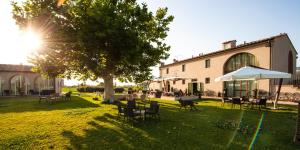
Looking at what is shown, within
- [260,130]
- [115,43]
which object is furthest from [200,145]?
[115,43]

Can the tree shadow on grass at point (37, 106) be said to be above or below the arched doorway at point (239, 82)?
below

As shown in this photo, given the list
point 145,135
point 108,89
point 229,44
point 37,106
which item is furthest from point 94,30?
point 229,44

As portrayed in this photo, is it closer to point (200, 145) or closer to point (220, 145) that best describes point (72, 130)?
point (200, 145)

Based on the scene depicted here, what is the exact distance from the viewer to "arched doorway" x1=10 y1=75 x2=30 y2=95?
2883 cm

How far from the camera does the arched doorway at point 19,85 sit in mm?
28828

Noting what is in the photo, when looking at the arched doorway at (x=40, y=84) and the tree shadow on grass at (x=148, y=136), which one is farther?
the arched doorway at (x=40, y=84)

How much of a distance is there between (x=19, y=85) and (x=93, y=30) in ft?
82.4

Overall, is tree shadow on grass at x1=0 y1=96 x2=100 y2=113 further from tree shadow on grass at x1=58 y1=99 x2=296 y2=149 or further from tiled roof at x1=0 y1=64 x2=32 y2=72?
tiled roof at x1=0 y1=64 x2=32 y2=72

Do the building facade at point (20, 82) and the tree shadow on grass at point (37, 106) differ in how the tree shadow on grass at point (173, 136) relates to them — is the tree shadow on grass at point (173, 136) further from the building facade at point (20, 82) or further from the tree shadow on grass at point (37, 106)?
the building facade at point (20, 82)

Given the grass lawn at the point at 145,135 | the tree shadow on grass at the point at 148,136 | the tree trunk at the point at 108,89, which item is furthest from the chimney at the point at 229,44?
the tree shadow on grass at the point at 148,136

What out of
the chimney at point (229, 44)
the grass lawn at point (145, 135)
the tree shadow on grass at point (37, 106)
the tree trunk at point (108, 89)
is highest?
the chimney at point (229, 44)

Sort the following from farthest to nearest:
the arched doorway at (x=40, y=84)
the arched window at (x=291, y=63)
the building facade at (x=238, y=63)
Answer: the arched doorway at (x=40, y=84) < the arched window at (x=291, y=63) < the building facade at (x=238, y=63)

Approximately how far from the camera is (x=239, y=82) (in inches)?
914

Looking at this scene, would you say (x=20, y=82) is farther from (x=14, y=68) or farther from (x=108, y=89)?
(x=108, y=89)
